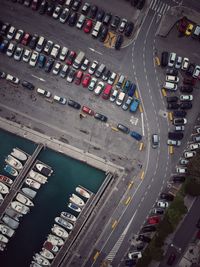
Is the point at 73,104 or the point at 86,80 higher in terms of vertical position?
the point at 86,80

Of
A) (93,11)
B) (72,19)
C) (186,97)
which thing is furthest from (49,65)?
(186,97)

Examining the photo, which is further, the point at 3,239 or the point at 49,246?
the point at 49,246

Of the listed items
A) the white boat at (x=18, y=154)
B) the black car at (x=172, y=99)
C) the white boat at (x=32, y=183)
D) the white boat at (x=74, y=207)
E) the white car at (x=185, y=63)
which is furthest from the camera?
the white car at (x=185, y=63)

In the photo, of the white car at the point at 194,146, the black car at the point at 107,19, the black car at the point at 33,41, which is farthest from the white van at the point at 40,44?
the white car at the point at 194,146

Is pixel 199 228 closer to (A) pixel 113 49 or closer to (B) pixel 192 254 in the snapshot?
(B) pixel 192 254

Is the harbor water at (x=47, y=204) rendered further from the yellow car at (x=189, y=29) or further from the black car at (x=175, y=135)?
the yellow car at (x=189, y=29)

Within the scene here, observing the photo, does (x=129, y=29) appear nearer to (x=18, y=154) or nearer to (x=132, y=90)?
(x=132, y=90)

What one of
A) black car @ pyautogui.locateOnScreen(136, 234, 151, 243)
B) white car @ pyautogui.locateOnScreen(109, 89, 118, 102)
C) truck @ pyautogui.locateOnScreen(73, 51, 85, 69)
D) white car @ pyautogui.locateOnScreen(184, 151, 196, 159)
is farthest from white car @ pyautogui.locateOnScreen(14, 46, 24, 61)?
black car @ pyautogui.locateOnScreen(136, 234, 151, 243)

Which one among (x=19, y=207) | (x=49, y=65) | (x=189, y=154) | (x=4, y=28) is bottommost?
(x=19, y=207)
